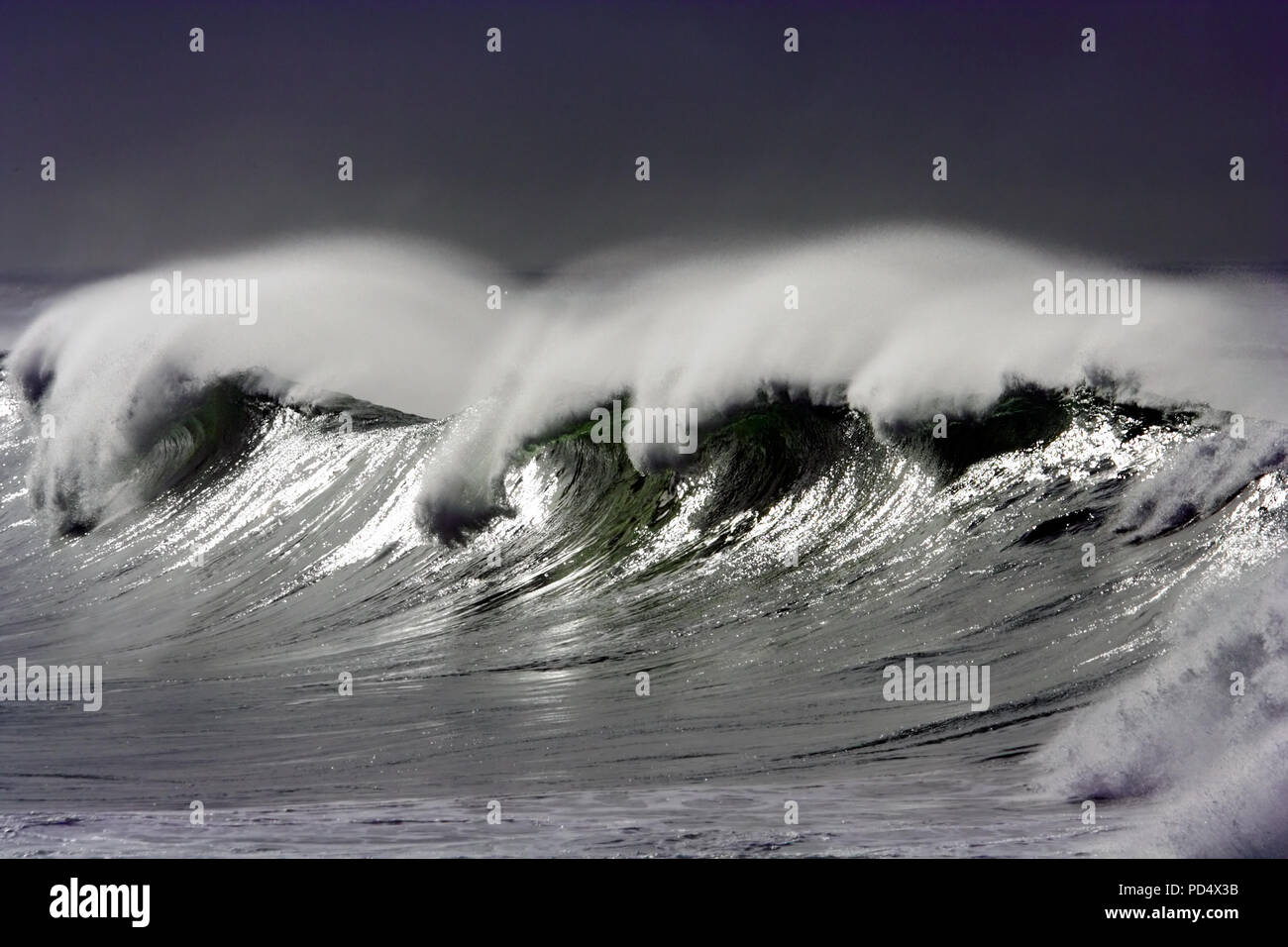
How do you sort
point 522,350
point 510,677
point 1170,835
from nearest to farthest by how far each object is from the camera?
1. point 1170,835
2. point 510,677
3. point 522,350

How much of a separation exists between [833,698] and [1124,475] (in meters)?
3.32

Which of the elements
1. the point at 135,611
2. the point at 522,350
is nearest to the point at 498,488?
the point at 522,350

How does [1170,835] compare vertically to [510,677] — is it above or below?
below

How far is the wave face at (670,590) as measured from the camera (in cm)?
480

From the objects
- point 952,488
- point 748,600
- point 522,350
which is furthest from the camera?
point 522,350

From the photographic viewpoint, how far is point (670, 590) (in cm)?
802

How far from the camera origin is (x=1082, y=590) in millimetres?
6910

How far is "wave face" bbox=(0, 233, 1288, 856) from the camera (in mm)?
4805

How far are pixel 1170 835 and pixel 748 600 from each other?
3672 millimetres

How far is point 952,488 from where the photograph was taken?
856 cm
